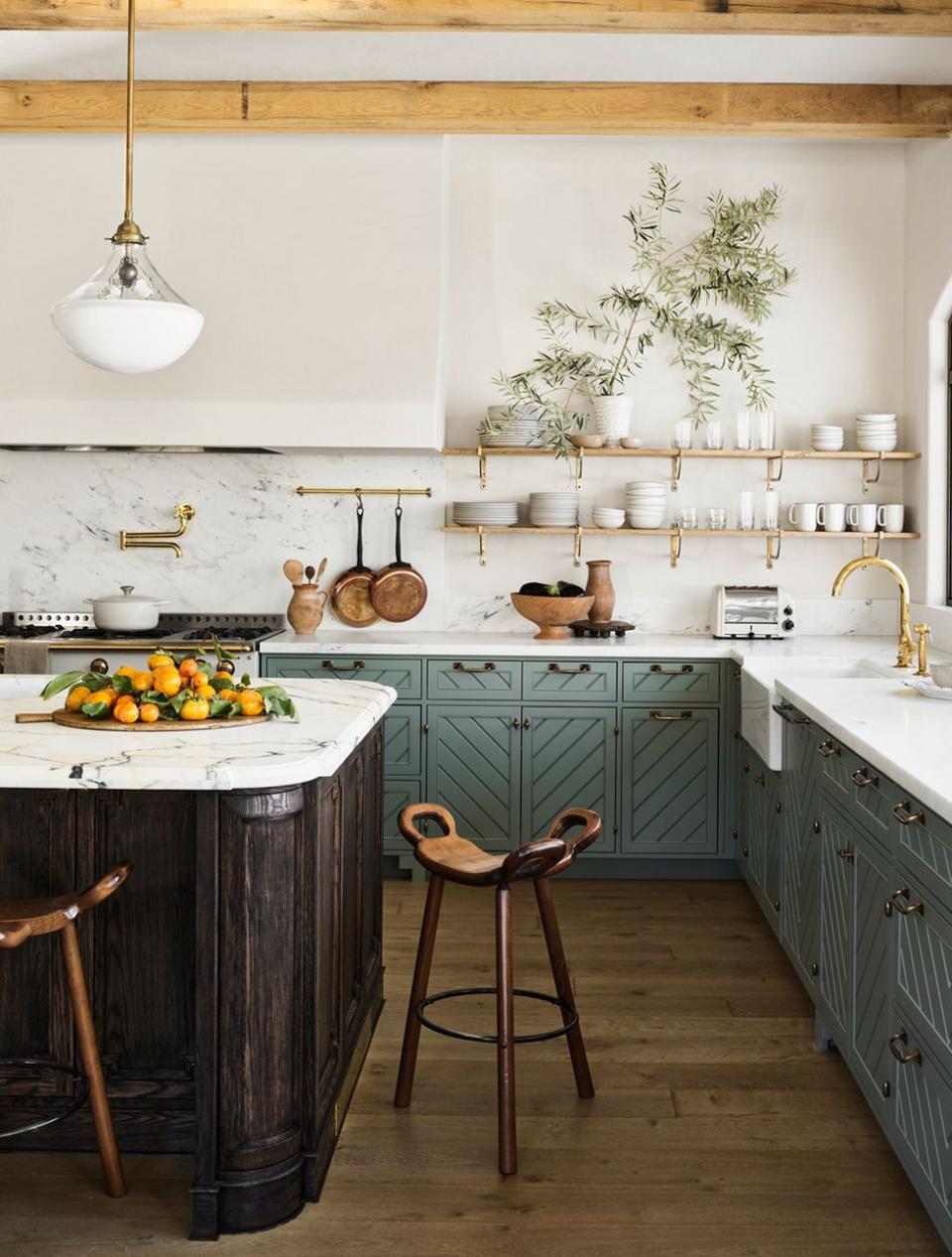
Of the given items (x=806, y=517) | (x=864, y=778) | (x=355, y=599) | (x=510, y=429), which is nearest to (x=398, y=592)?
(x=355, y=599)

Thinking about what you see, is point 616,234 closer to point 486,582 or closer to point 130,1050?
point 486,582

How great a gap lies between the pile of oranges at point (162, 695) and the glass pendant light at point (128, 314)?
2.25 feet

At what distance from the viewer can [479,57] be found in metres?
4.39

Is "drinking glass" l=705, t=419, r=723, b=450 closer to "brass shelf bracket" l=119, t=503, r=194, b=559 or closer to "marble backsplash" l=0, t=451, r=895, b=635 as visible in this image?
"marble backsplash" l=0, t=451, r=895, b=635

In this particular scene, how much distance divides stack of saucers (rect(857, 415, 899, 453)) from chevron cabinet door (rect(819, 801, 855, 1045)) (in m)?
2.48

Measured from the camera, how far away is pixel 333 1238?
94.5 inches

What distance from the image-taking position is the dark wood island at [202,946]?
2389mm

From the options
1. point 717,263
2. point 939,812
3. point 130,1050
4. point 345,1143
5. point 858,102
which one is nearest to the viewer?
point 939,812

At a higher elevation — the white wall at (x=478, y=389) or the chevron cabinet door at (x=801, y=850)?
the white wall at (x=478, y=389)

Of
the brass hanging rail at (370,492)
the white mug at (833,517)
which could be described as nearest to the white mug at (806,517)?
the white mug at (833,517)

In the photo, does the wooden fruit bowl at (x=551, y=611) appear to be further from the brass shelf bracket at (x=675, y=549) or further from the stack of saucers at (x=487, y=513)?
the brass shelf bracket at (x=675, y=549)

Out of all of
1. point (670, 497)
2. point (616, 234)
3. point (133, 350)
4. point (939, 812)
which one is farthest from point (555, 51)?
point (939, 812)

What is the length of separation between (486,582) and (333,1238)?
3474mm

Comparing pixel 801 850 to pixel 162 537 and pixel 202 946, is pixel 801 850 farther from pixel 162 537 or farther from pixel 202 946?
pixel 162 537
